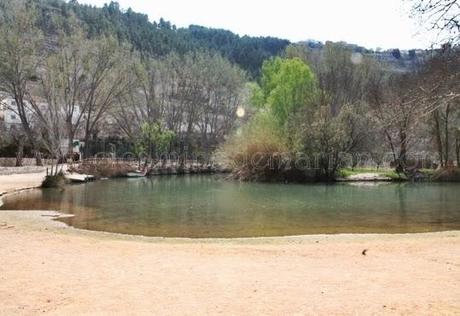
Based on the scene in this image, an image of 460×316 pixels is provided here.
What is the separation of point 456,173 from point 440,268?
121 ft

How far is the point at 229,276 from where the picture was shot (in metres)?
8.08

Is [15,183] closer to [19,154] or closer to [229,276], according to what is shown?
[19,154]

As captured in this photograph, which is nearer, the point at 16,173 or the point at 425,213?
the point at 425,213

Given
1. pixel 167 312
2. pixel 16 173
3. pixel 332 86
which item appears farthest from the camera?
pixel 332 86

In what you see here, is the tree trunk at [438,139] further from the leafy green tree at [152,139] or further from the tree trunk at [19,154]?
the tree trunk at [19,154]

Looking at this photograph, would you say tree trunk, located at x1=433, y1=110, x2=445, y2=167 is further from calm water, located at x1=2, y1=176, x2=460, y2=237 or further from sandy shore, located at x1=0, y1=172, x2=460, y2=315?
sandy shore, located at x1=0, y1=172, x2=460, y2=315

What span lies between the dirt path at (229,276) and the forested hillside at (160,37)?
99.7 metres

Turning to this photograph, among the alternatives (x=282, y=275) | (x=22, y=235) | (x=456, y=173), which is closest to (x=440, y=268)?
(x=282, y=275)

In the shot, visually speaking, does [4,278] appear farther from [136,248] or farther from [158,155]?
[158,155]

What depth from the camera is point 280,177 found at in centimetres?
4081

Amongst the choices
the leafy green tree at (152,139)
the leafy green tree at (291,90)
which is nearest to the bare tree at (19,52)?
the leafy green tree at (152,139)

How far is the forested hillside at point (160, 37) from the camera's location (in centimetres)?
12138

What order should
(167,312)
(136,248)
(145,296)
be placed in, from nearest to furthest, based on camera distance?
(167,312)
(145,296)
(136,248)

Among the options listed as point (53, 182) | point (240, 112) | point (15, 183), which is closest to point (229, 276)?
point (53, 182)
